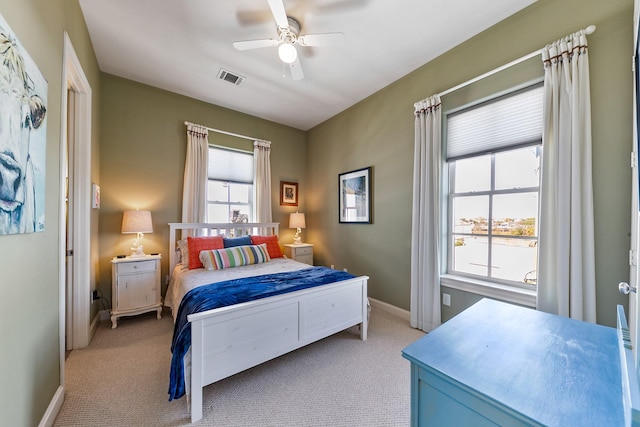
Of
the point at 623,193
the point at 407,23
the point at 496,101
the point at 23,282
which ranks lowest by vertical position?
the point at 23,282

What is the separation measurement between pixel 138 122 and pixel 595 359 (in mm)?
4556

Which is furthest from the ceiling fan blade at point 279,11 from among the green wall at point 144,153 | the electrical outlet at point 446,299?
the electrical outlet at point 446,299

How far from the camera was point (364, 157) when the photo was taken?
3.65 metres

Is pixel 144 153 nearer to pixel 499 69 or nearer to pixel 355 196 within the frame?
pixel 355 196

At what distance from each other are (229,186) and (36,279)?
9.31 ft

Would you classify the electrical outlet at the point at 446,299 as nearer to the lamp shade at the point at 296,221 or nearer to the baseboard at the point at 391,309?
the baseboard at the point at 391,309

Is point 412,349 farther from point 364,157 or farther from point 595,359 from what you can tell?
point 364,157

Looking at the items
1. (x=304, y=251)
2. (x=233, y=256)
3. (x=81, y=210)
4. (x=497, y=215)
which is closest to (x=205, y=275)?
(x=233, y=256)

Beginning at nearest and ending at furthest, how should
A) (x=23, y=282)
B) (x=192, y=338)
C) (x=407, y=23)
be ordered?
(x=23, y=282) → (x=192, y=338) → (x=407, y=23)

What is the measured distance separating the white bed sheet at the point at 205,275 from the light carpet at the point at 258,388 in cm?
52

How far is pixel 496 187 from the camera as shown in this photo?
94.2 inches

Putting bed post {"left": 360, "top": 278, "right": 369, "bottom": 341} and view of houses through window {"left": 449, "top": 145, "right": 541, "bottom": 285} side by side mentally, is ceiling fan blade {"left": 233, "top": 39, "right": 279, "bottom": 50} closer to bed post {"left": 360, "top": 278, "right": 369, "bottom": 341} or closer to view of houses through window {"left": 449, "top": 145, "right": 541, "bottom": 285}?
view of houses through window {"left": 449, "top": 145, "right": 541, "bottom": 285}

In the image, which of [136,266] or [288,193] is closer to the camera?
[136,266]

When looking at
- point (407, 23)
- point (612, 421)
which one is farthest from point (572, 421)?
point (407, 23)
